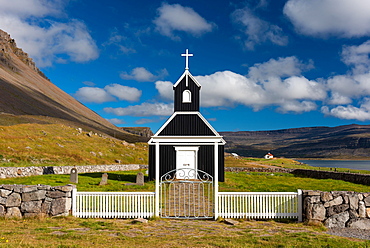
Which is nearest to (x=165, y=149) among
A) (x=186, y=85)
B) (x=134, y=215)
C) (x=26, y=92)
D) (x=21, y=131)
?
(x=186, y=85)

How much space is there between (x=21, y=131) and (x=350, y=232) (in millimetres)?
48550

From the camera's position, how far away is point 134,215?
42.3 ft

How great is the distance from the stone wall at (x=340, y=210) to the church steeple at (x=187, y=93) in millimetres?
16271

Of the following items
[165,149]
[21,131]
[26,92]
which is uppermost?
[26,92]

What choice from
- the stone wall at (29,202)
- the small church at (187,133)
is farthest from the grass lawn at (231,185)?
the stone wall at (29,202)

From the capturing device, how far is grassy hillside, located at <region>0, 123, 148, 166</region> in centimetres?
3906

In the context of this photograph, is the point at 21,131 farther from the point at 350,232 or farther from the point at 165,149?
the point at 350,232

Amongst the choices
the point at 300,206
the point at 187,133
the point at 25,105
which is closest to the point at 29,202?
the point at 300,206

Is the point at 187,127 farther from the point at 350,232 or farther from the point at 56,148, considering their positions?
the point at 56,148

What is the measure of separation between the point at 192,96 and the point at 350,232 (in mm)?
18050

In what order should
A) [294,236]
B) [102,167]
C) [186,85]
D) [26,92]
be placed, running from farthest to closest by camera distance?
1. [26,92]
2. [102,167]
3. [186,85]
4. [294,236]

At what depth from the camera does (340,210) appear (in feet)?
38.6

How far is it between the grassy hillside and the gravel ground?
3132 cm

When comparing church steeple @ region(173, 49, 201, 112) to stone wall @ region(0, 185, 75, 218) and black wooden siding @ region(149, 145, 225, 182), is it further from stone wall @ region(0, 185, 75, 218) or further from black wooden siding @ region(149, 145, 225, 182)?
stone wall @ region(0, 185, 75, 218)
